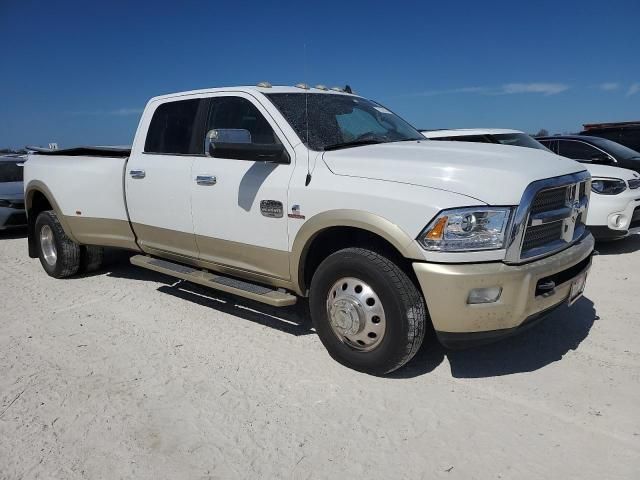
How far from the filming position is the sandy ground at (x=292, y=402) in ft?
8.69

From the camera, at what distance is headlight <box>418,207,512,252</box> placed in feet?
9.75

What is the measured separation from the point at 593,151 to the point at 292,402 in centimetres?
709

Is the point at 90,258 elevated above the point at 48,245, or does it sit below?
below

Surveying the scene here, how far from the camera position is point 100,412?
3.18 meters

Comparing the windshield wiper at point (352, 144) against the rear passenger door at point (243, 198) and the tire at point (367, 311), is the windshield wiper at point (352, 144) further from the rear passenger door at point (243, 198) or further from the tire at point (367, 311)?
the tire at point (367, 311)

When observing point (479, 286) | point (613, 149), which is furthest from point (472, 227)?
point (613, 149)

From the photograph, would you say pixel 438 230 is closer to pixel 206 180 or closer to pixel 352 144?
pixel 352 144

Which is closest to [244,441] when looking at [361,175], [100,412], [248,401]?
[248,401]

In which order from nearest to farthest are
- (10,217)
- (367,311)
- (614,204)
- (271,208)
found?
(367,311) → (271,208) → (614,204) → (10,217)

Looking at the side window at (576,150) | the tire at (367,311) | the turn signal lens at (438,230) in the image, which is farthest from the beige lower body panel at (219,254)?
the side window at (576,150)

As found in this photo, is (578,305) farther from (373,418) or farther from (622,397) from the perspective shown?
(373,418)

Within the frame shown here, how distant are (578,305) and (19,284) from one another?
20.1 ft

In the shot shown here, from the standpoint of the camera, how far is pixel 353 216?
10.8 feet

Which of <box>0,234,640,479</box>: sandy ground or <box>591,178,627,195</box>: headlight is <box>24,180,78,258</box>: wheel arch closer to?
<box>0,234,640,479</box>: sandy ground
